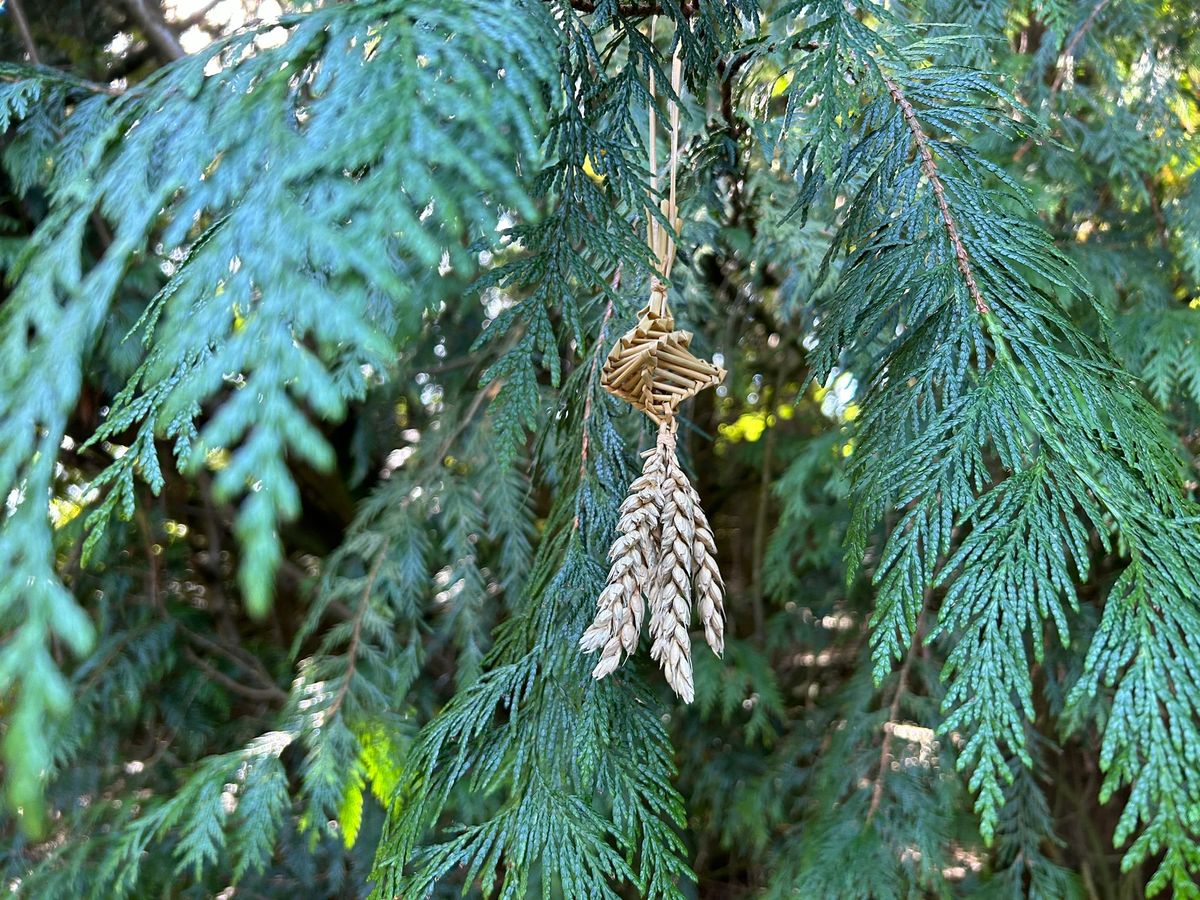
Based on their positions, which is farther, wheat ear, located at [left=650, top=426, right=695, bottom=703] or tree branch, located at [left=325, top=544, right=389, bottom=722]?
tree branch, located at [left=325, top=544, right=389, bottom=722]

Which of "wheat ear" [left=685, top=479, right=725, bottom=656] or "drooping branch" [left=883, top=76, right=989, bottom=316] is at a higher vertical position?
"drooping branch" [left=883, top=76, right=989, bottom=316]

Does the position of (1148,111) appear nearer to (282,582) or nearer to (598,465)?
(598,465)

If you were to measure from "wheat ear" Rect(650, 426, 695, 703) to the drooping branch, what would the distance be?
Result: 22 centimetres

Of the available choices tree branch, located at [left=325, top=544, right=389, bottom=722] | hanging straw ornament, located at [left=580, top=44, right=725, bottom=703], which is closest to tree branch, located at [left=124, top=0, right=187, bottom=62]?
tree branch, located at [left=325, top=544, right=389, bottom=722]

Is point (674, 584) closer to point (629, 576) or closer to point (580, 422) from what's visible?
point (629, 576)

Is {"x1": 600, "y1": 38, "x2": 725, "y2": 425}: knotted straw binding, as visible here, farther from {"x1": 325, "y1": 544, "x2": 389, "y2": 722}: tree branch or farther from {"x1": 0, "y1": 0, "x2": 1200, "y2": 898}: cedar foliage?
{"x1": 325, "y1": 544, "x2": 389, "y2": 722}: tree branch

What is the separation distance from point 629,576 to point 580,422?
252 mm

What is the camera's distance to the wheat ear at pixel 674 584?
54 centimetres

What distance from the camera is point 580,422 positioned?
78 centimetres

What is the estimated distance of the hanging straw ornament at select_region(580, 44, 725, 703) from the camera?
54 centimetres

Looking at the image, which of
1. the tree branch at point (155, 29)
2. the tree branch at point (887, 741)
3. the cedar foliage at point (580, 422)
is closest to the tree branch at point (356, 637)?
the cedar foliage at point (580, 422)

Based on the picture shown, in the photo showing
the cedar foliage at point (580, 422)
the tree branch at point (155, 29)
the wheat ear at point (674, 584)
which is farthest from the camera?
the tree branch at point (155, 29)

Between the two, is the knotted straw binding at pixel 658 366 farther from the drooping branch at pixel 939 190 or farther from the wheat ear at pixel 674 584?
the drooping branch at pixel 939 190

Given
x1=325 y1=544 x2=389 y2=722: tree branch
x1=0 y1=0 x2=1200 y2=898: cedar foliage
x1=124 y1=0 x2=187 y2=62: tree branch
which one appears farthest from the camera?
x1=124 y1=0 x2=187 y2=62: tree branch
